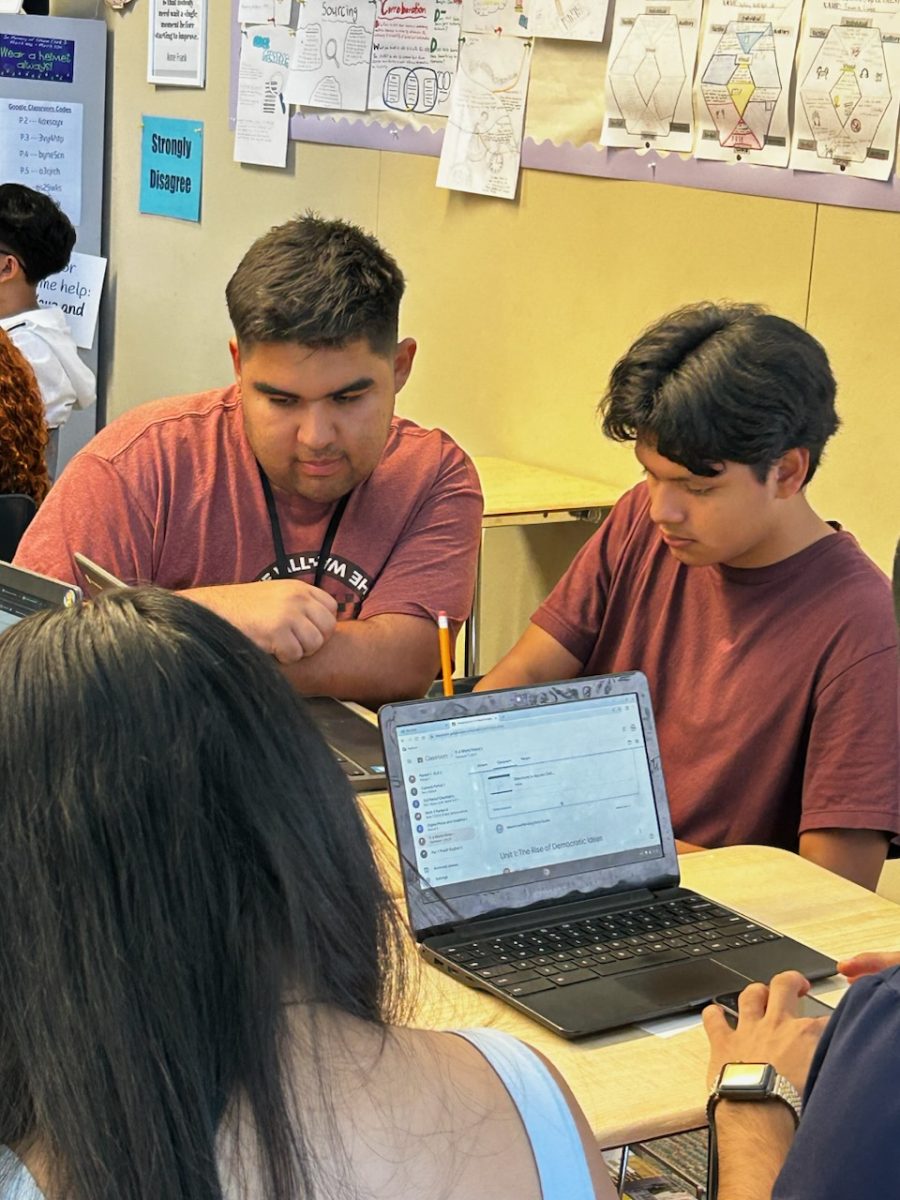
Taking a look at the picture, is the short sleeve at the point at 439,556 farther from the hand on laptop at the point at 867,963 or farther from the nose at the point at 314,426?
the hand on laptop at the point at 867,963

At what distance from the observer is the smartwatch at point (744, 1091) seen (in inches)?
47.1

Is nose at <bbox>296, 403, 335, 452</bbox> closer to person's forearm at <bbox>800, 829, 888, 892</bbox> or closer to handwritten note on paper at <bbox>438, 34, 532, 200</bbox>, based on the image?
person's forearm at <bbox>800, 829, 888, 892</bbox>

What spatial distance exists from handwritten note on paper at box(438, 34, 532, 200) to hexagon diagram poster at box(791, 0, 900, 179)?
821mm

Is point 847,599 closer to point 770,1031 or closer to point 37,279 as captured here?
point 770,1031

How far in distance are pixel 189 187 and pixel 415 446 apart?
9.91 ft

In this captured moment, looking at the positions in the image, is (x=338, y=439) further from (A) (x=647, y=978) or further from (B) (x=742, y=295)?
(B) (x=742, y=295)

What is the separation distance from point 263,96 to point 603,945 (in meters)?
3.68

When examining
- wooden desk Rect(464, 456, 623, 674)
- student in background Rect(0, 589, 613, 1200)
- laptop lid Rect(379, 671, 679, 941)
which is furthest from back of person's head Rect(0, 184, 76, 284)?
student in background Rect(0, 589, 613, 1200)

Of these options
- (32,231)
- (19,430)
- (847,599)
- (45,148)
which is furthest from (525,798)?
(45,148)

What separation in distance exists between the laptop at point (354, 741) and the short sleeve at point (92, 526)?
33 cm

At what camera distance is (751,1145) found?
1.17m

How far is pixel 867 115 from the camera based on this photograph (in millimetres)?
2959

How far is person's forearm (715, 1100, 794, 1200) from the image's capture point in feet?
3.76

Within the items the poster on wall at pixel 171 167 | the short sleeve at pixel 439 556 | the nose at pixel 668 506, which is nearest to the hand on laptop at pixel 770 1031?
the nose at pixel 668 506
